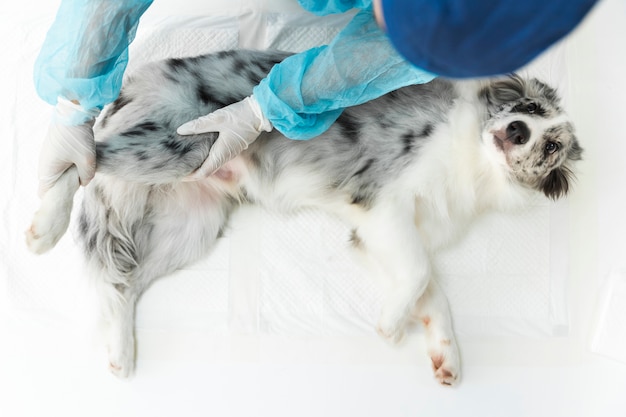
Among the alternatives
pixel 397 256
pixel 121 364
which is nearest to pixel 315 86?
pixel 397 256

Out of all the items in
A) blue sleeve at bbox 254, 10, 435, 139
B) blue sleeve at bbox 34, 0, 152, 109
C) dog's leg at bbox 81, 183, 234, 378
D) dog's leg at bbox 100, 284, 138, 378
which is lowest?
dog's leg at bbox 100, 284, 138, 378

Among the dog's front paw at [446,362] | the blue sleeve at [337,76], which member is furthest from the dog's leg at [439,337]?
the blue sleeve at [337,76]

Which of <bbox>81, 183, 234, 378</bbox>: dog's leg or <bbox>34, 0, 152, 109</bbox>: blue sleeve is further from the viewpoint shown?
<bbox>81, 183, 234, 378</bbox>: dog's leg

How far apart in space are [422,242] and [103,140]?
1.06 m

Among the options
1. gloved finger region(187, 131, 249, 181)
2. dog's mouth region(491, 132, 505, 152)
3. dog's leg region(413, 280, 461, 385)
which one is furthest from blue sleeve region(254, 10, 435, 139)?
dog's leg region(413, 280, 461, 385)

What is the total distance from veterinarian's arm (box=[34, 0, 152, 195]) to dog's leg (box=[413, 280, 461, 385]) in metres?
1.20

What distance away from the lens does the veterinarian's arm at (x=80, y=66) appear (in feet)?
4.33

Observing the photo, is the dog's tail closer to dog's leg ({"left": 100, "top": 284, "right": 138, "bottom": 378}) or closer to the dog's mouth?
dog's leg ({"left": 100, "top": 284, "right": 138, "bottom": 378})

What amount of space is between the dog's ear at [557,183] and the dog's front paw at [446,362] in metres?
0.60

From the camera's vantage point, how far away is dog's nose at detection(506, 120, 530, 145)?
1.79m

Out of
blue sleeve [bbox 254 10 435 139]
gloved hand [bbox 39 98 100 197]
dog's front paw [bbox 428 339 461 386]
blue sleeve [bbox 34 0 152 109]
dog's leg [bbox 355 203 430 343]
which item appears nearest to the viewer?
blue sleeve [bbox 34 0 152 109]

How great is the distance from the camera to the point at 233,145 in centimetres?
168

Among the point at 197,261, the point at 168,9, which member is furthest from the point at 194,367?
the point at 168,9

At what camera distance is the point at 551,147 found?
1.83 m
